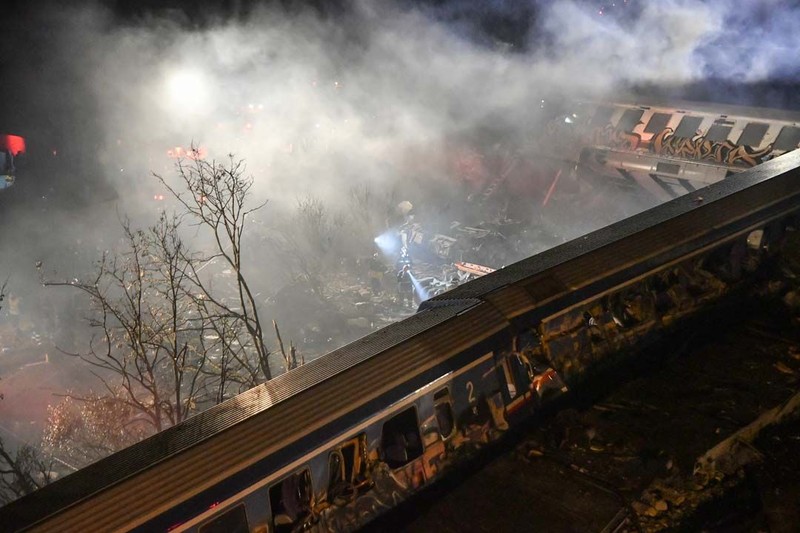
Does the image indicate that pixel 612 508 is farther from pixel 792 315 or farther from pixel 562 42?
pixel 562 42

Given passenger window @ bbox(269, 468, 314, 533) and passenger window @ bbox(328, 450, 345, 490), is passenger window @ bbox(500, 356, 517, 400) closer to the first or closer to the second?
passenger window @ bbox(328, 450, 345, 490)

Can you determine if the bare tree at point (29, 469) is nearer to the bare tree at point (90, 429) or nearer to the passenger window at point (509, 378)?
the bare tree at point (90, 429)

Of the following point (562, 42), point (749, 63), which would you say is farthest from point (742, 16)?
point (562, 42)

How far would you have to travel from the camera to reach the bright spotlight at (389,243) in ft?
97.1

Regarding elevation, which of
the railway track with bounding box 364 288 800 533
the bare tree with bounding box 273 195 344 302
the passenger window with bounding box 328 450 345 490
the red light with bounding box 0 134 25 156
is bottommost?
the railway track with bounding box 364 288 800 533

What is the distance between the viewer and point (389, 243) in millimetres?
30078

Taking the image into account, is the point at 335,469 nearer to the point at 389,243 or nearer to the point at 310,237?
the point at 389,243

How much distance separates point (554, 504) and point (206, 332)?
2465cm

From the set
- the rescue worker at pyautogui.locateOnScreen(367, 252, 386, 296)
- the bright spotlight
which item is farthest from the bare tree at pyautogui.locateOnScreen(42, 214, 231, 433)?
the bright spotlight

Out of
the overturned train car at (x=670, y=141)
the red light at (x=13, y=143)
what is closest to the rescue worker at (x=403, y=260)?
the overturned train car at (x=670, y=141)

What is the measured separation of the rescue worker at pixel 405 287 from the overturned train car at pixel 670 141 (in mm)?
8460

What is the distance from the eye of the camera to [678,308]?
656 cm

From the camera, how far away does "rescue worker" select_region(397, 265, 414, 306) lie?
25875 millimetres

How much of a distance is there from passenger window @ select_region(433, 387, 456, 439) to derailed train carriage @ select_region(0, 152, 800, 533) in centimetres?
1
